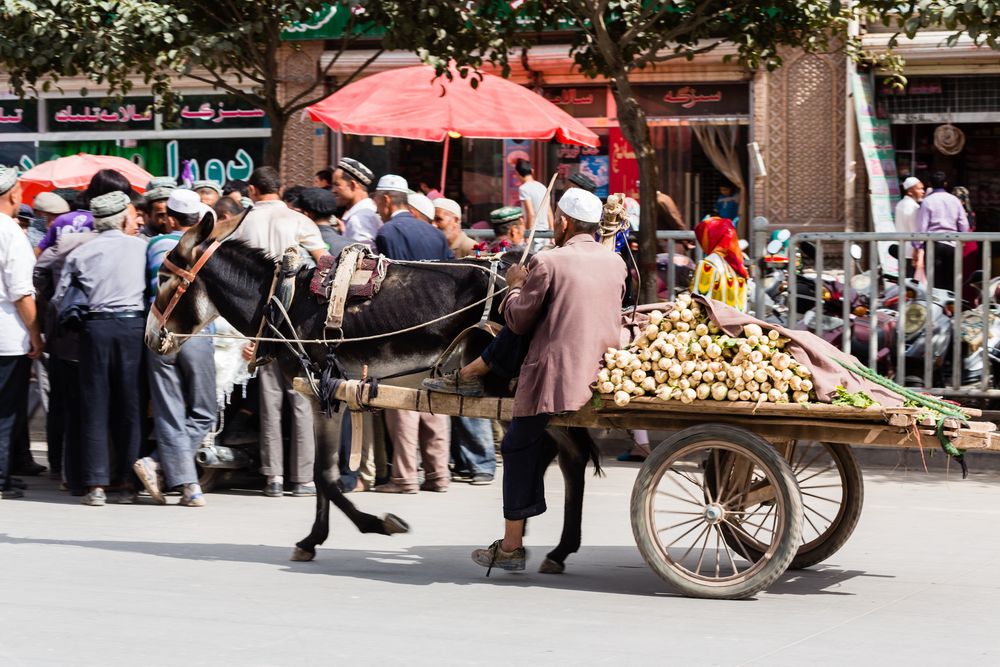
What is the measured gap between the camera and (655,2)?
482 inches

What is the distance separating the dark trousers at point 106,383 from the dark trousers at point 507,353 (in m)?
3.37

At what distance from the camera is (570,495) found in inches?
282

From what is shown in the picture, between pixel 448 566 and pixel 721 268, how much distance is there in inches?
154

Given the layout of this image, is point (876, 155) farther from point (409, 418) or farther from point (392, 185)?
point (409, 418)

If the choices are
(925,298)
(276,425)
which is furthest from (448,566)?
(925,298)

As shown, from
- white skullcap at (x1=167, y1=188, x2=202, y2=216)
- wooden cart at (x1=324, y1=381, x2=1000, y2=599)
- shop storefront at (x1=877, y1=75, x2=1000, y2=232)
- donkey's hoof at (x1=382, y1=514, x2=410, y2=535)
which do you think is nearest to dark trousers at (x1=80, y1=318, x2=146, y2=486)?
white skullcap at (x1=167, y1=188, x2=202, y2=216)

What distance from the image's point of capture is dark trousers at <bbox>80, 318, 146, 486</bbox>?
9289mm

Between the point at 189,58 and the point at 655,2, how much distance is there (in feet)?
13.4

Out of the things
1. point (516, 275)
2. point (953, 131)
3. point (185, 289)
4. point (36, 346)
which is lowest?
point (36, 346)

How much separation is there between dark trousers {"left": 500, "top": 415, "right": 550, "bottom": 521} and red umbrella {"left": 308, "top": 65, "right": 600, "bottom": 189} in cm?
627

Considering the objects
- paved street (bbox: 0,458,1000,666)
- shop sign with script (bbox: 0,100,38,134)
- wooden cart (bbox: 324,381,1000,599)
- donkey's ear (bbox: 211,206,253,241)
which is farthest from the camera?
shop sign with script (bbox: 0,100,38,134)

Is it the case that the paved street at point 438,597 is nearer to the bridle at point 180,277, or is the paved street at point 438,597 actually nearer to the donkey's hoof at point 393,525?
the donkey's hoof at point 393,525

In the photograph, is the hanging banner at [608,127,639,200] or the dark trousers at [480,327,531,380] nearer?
the dark trousers at [480,327,531,380]

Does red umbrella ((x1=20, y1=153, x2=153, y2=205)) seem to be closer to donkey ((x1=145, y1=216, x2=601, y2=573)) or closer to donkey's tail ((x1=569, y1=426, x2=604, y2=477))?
donkey ((x1=145, y1=216, x2=601, y2=573))
